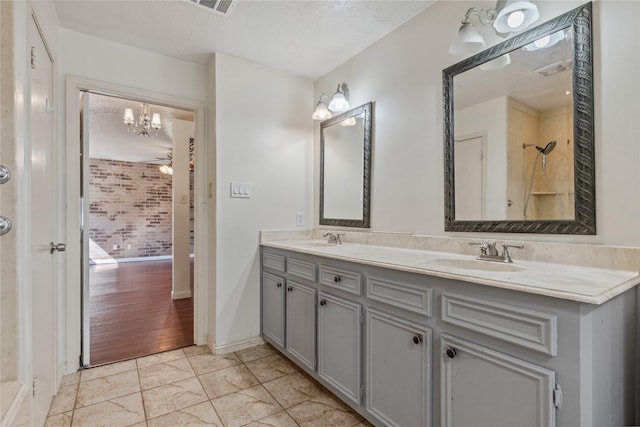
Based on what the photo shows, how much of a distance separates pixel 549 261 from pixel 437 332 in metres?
0.63

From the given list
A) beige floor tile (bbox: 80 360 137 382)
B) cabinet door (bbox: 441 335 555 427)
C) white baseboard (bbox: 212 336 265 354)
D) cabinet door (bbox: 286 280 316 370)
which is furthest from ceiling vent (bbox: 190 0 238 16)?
beige floor tile (bbox: 80 360 137 382)

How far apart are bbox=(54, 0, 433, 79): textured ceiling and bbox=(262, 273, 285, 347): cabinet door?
176 centimetres

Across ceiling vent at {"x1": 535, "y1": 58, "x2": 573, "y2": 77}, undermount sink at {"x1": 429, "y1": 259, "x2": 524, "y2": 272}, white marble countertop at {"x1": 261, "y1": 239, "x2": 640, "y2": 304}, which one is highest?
ceiling vent at {"x1": 535, "y1": 58, "x2": 573, "y2": 77}

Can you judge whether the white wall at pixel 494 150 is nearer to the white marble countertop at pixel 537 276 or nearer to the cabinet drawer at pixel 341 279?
the white marble countertop at pixel 537 276

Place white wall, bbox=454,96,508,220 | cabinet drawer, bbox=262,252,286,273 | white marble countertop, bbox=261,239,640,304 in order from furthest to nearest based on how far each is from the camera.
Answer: cabinet drawer, bbox=262,252,286,273 → white wall, bbox=454,96,508,220 → white marble countertop, bbox=261,239,640,304

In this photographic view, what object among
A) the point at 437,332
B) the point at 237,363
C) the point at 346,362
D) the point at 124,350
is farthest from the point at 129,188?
the point at 437,332

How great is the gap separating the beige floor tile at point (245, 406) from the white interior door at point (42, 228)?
82 centimetres

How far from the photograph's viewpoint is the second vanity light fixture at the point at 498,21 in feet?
4.51

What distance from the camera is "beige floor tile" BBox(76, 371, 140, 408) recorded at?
1.83 m

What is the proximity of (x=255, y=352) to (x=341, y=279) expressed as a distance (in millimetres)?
1233

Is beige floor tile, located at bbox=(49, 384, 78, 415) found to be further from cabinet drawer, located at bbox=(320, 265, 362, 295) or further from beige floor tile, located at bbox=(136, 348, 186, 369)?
cabinet drawer, located at bbox=(320, 265, 362, 295)

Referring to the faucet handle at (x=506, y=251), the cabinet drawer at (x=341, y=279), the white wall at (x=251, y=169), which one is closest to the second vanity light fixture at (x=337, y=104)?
the white wall at (x=251, y=169)

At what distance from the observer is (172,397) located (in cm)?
184

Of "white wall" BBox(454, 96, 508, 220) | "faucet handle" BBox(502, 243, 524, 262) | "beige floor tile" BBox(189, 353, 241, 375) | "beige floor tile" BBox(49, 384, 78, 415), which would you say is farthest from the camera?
"beige floor tile" BBox(189, 353, 241, 375)
